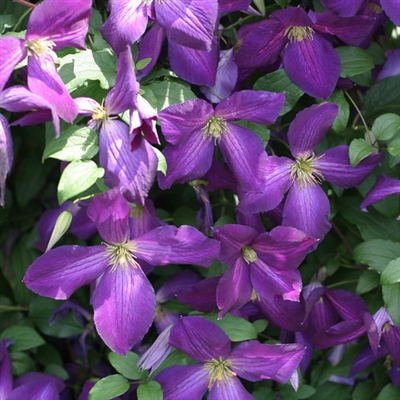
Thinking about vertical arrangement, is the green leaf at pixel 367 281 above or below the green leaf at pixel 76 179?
below

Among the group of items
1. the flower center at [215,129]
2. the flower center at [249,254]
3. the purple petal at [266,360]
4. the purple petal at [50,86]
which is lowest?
the purple petal at [266,360]

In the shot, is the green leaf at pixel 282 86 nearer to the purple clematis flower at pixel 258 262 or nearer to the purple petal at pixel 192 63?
the purple petal at pixel 192 63

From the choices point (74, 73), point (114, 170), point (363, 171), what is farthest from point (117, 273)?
point (363, 171)

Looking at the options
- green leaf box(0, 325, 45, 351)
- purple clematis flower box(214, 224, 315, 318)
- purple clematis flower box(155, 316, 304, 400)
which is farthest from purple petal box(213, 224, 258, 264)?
green leaf box(0, 325, 45, 351)

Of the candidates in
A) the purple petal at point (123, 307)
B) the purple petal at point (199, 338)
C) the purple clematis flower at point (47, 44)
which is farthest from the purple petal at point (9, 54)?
the purple petal at point (199, 338)

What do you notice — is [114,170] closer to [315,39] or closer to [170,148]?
[170,148]

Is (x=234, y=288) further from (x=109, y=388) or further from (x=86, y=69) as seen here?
(x=86, y=69)

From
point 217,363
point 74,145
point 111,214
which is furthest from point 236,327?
point 74,145
